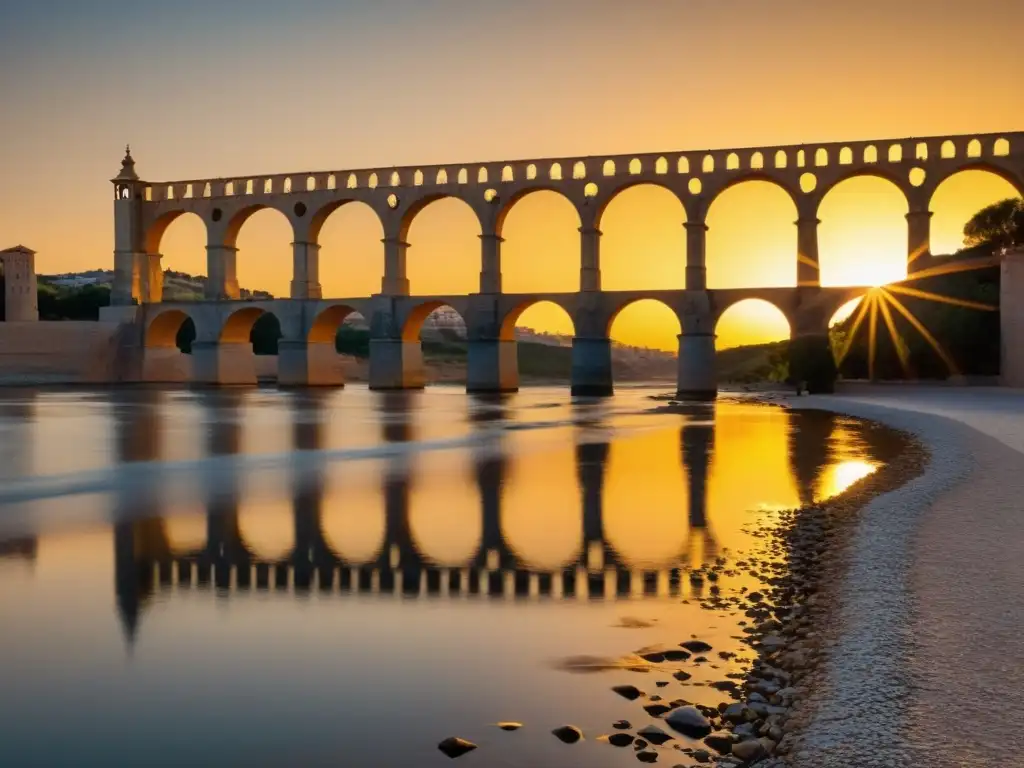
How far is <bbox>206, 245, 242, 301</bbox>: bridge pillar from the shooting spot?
202 feet

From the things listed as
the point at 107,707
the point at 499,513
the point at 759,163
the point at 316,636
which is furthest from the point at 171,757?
the point at 759,163

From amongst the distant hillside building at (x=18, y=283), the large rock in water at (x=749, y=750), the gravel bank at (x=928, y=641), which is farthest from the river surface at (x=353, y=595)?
the distant hillside building at (x=18, y=283)

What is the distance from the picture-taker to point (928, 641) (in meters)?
5.43

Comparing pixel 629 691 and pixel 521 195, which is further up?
pixel 521 195

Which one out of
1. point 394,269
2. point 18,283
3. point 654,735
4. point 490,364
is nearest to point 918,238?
point 490,364

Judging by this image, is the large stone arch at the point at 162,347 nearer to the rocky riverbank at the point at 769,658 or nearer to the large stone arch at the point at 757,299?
the large stone arch at the point at 757,299

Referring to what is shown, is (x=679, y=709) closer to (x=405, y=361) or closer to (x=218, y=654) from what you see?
(x=218, y=654)

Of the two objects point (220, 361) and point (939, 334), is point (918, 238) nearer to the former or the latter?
point (939, 334)

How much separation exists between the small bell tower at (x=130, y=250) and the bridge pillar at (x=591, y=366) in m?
28.8

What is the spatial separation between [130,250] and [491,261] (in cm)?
2399

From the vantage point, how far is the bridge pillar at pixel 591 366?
51.8 metres

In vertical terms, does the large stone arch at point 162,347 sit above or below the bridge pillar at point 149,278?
below

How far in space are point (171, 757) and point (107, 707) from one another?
2.71ft

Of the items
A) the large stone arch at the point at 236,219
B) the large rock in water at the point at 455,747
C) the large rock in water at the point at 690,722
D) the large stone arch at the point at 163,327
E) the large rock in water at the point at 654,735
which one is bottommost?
the large rock in water at the point at 455,747
